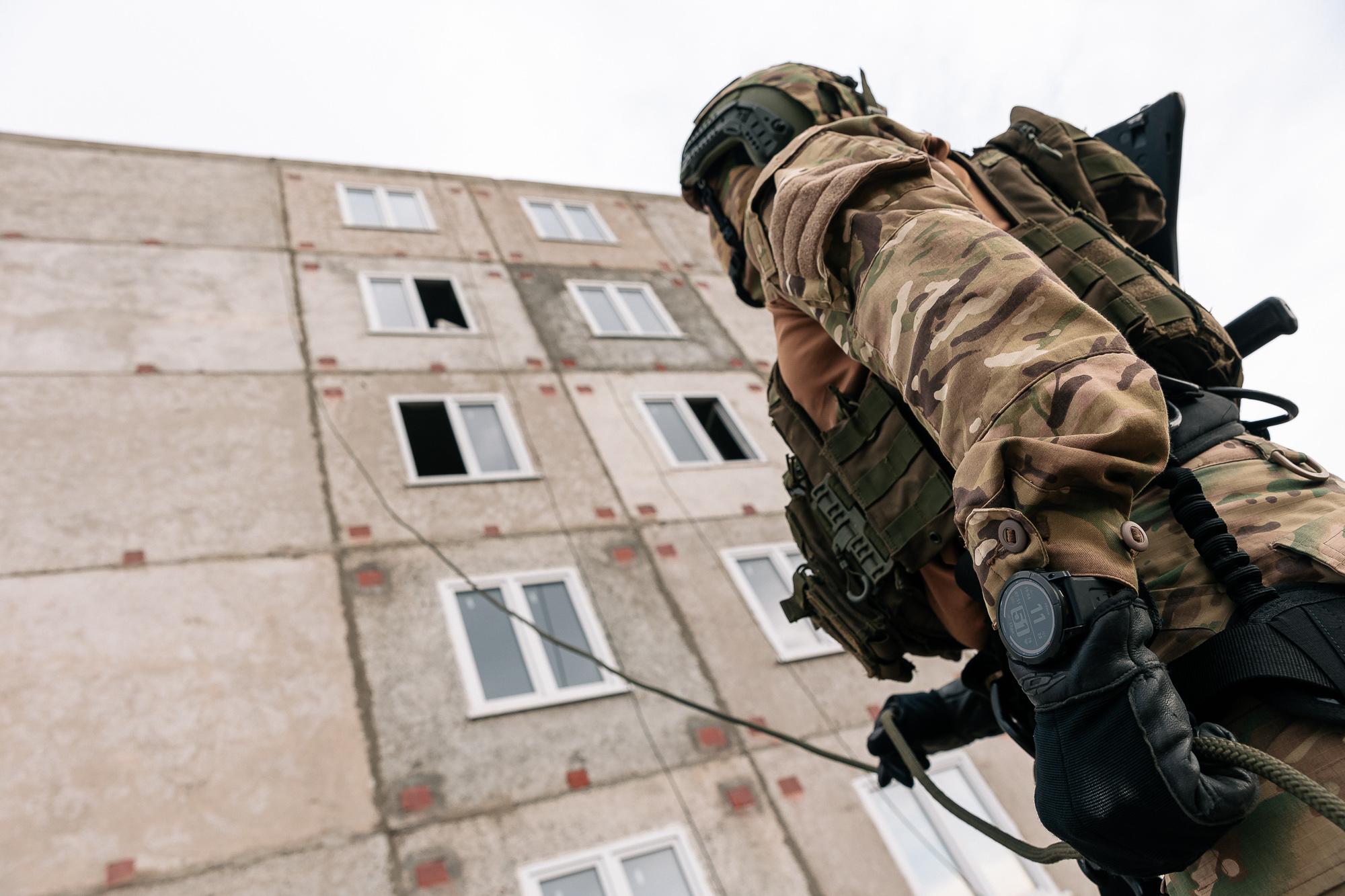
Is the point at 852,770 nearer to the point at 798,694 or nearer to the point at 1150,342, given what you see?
the point at 798,694

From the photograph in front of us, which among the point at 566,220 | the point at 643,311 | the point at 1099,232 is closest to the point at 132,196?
the point at 566,220

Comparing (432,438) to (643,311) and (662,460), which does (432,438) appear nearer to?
(662,460)

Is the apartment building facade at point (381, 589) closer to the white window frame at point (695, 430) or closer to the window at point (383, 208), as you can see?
the white window frame at point (695, 430)

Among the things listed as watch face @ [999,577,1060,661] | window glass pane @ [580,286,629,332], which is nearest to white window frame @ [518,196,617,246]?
window glass pane @ [580,286,629,332]

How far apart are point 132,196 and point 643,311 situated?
6069mm

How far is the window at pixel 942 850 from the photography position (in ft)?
21.3

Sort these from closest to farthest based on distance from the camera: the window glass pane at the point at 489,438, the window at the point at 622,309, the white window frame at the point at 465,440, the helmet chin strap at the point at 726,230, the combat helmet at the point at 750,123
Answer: the combat helmet at the point at 750,123 < the helmet chin strap at the point at 726,230 < the white window frame at the point at 465,440 < the window glass pane at the point at 489,438 < the window at the point at 622,309

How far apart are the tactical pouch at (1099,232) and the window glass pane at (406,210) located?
9.56m

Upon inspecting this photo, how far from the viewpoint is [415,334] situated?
378 inches

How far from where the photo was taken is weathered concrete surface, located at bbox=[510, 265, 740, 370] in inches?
405

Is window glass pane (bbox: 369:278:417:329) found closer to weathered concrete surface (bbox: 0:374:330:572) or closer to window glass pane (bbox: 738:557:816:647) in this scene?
weathered concrete surface (bbox: 0:374:330:572)

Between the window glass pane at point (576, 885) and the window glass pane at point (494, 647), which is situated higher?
the window glass pane at point (494, 647)

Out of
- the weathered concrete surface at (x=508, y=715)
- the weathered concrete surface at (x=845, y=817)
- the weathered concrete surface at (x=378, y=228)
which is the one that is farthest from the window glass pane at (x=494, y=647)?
the weathered concrete surface at (x=378, y=228)

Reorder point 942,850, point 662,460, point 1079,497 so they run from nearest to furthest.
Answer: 1. point 1079,497
2. point 942,850
3. point 662,460
